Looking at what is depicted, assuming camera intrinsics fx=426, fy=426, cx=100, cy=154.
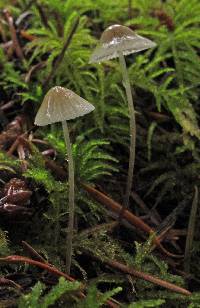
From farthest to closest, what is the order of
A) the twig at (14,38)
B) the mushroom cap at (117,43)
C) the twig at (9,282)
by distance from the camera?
the twig at (14,38), the mushroom cap at (117,43), the twig at (9,282)

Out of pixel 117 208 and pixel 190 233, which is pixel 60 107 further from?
pixel 190 233

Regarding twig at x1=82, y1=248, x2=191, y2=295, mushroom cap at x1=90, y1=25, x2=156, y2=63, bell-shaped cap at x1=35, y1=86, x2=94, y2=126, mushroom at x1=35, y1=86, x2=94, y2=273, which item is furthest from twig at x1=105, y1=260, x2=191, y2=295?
mushroom cap at x1=90, y1=25, x2=156, y2=63

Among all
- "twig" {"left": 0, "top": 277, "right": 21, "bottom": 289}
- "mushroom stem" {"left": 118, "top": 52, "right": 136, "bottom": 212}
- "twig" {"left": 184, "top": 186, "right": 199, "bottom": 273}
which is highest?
"mushroom stem" {"left": 118, "top": 52, "right": 136, "bottom": 212}

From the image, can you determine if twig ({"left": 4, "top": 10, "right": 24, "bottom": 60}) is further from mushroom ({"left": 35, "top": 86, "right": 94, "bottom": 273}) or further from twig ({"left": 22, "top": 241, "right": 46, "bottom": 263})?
twig ({"left": 22, "top": 241, "right": 46, "bottom": 263})

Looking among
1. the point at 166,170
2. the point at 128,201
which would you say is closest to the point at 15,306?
the point at 128,201

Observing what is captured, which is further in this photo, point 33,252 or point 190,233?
point 190,233

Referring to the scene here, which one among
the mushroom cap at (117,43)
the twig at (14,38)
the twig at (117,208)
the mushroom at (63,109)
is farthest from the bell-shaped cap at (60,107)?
the twig at (14,38)

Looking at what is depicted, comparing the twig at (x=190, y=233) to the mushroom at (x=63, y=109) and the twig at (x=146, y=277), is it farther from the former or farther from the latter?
the mushroom at (x=63, y=109)

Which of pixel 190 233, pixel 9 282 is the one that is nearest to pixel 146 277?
pixel 190 233
